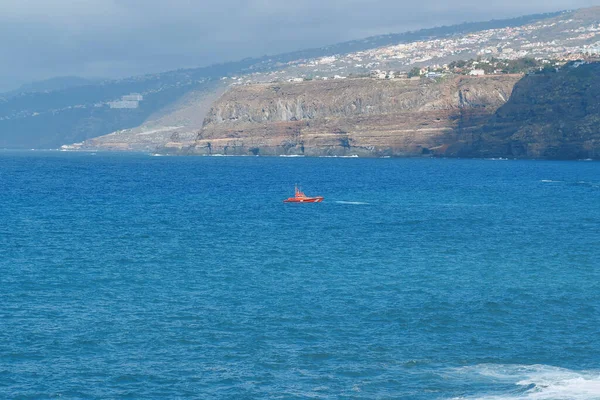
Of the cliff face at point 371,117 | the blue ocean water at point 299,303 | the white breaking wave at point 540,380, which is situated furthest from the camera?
the cliff face at point 371,117

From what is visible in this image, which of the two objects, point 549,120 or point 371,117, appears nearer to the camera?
point 549,120

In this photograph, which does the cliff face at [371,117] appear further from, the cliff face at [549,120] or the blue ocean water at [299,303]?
the blue ocean water at [299,303]

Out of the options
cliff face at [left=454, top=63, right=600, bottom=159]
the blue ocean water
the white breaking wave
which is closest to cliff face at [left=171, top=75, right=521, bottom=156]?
cliff face at [left=454, top=63, right=600, bottom=159]

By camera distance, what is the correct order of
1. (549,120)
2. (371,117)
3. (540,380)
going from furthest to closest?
(371,117), (549,120), (540,380)

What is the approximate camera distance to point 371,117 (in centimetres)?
17400

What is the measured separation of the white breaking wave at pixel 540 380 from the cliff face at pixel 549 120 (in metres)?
122

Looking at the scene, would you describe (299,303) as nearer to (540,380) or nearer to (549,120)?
(540,380)

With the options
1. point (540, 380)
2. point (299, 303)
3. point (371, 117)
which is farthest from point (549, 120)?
point (540, 380)

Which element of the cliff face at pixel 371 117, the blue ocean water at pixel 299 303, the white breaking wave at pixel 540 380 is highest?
the cliff face at pixel 371 117

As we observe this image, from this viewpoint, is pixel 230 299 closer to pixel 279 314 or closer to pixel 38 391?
pixel 279 314

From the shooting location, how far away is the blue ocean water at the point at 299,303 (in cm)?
2489

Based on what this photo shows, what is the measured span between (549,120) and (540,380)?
128294mm

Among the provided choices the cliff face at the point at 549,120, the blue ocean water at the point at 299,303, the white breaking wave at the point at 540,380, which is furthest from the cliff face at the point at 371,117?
the white breaking wave at the point at 540,380

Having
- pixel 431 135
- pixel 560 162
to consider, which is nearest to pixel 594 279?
pixel 560 162
